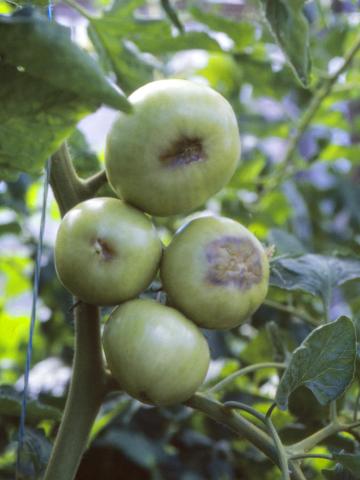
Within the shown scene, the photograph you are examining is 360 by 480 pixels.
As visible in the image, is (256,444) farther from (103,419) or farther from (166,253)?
(103,419)

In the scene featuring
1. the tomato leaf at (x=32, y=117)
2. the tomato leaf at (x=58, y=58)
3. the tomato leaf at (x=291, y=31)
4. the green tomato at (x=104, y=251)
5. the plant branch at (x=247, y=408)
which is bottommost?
the plant branch at (x=247, y=408)

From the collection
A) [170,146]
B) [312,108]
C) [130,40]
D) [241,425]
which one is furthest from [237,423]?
[312,108]

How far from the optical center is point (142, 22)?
Result: 2.86 ft

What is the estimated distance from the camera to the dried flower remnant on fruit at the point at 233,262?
1.70ft

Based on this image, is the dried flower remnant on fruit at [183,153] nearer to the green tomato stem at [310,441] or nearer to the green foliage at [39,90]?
the green foliage at [39,90]

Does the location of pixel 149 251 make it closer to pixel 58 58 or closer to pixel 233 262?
pixel 233 262

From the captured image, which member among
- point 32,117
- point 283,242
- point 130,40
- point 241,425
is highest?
point 32,117

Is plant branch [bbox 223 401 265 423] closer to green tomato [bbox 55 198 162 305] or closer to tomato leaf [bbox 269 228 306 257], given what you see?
green tomato [bbox 55 198 162 305]

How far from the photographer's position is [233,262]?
1.71ft

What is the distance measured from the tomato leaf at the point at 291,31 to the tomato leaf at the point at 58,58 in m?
0.27

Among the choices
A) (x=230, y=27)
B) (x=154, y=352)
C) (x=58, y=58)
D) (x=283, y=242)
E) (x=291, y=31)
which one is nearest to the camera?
(x=58, y=58)

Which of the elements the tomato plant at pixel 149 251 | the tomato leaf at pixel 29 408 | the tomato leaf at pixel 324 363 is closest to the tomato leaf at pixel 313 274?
the tomato plant at pixel 149 251

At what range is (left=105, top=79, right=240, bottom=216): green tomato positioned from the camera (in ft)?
1.62

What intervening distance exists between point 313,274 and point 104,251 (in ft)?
0.90
